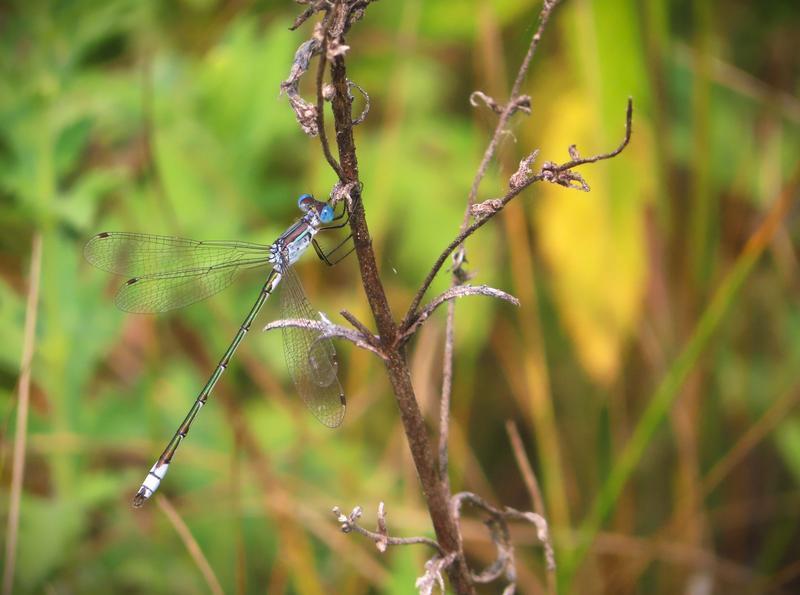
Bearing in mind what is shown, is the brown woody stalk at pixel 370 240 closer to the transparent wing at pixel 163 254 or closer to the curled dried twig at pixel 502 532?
the curled dried twig at pixel 502 532

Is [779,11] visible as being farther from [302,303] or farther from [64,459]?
[64,459]

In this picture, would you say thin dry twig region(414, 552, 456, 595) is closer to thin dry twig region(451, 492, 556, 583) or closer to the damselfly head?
thin dry twig region(451, 492, 556, 583)

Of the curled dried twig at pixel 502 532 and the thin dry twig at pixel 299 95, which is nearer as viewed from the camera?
the thin dry twig at pixel 299 95

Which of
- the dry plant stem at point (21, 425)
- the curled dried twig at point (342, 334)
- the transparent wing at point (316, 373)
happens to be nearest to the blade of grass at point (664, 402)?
the transparent wing at point (316, 373)

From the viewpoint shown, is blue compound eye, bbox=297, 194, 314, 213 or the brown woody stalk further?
blue compound eye, bbox=297, 194, 314, 213

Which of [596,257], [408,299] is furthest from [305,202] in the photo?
[408,299]

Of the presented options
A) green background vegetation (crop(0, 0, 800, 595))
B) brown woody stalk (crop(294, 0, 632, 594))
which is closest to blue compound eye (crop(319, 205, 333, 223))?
green background vegetation (crop(0, 0, 800, 595))

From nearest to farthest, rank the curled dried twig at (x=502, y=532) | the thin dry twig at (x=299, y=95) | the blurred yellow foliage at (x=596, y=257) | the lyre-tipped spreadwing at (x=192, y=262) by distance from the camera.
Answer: the thin dry twig at (x=299, y=95) → the curled dried twig at (x=502, y=532) → the lyre-tipped spreadwing at (x=192, y=262) → the blurred yellow foliage at (x=596, y=257)
